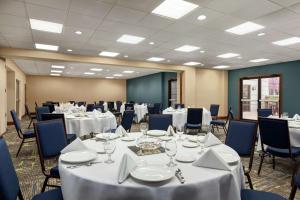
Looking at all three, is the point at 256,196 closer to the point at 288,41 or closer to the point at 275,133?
the point at 275,133

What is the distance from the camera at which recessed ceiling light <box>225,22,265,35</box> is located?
457 cm

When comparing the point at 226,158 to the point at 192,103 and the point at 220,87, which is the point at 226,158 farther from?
the point at 220,87

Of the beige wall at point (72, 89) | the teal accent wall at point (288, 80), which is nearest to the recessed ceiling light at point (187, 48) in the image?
the teal accent wall at point (288, 80)

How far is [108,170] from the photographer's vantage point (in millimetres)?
1428

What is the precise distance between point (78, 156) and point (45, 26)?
165 inches

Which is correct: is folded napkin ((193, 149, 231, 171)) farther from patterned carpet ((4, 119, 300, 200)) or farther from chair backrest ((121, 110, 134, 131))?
chair backrest ((121, 110, 134, 131))

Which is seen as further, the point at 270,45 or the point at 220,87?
the point at 220,87

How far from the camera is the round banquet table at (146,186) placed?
1178 mm

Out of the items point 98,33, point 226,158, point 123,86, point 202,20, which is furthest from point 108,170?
point 123,86

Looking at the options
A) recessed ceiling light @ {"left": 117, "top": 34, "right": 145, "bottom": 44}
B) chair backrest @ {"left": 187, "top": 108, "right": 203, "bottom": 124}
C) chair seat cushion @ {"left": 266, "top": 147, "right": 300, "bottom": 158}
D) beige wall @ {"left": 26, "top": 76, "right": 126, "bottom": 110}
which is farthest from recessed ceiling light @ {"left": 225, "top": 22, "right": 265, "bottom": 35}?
beige wall @ {"left": 26, "top": 76, "right": 126, "bottom": 110}

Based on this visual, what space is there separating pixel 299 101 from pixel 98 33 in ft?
27.4

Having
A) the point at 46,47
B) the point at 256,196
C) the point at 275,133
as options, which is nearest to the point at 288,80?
the point at 275,133

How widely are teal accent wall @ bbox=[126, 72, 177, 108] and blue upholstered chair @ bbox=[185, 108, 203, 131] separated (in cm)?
666

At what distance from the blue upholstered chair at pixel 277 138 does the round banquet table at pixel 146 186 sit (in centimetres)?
195
